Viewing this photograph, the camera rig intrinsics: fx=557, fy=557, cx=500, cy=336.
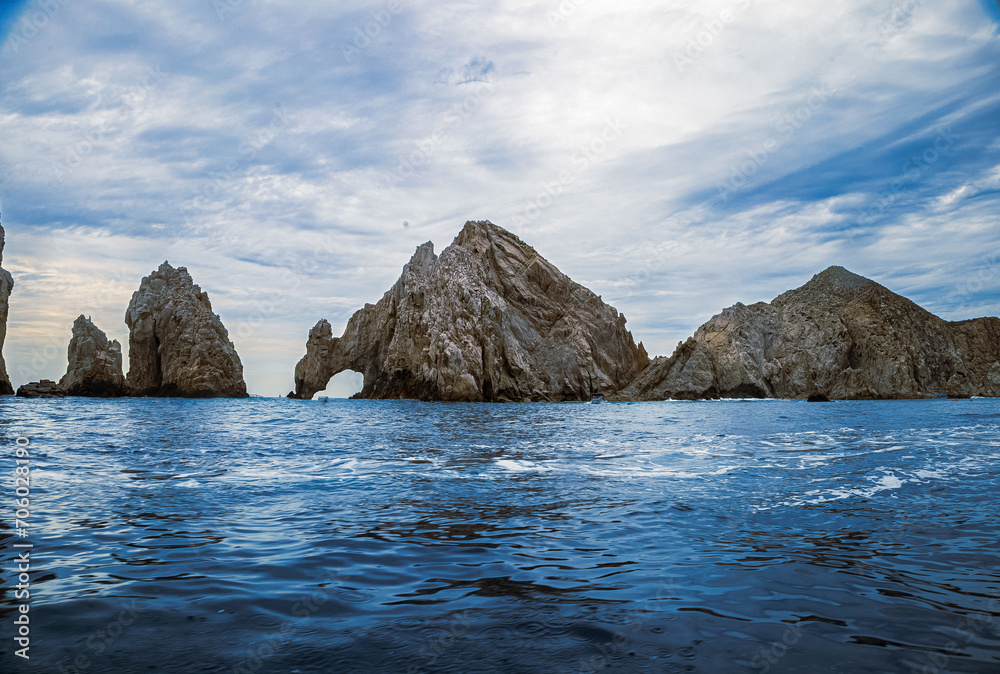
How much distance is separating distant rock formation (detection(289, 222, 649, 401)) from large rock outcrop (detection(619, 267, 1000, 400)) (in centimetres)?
2017

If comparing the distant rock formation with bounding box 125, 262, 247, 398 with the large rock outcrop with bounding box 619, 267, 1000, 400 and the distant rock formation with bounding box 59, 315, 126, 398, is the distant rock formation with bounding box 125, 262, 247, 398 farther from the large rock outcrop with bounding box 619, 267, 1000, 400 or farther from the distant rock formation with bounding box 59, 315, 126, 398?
the large rock outcrop with bounding box 619, 267, 1000, 400

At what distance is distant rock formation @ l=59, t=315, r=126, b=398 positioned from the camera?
10806 centimetres

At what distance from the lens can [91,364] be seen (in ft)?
358

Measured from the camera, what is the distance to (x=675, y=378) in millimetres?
144625

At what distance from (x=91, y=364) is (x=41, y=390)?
903cm

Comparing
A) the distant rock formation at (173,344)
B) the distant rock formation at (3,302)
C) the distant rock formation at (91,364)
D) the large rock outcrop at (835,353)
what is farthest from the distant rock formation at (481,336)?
the distant rock formation at (3,302)

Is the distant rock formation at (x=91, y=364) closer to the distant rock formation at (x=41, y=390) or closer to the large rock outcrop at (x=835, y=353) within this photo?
the distant rock formation at (x=41, y=390)

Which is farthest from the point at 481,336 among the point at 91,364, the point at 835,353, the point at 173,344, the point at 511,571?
the point at 835,353

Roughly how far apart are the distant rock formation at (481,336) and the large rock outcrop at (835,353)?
20166 millimetres

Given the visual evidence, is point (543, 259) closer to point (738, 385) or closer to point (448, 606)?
point (738, 385)

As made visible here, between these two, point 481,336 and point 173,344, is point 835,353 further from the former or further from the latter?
point 173,344

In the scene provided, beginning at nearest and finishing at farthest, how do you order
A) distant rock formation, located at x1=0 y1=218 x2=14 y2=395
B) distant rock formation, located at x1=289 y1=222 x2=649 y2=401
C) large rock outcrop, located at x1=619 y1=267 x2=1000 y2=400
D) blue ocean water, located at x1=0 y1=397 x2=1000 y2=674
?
blue ocean water, located at x1=0 y1=397 x2=1000 y2=674, distant rock formation, located at x1=0 y1=218 x2=14 y2=395, distant rock formation, located at x1=289 y1=222 x2=649 y2=401, large rock outcrop, located at x1=619 y1=267 x2=1000 y2=400

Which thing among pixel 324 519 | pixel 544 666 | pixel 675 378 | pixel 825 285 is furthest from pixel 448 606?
pixel 825 285

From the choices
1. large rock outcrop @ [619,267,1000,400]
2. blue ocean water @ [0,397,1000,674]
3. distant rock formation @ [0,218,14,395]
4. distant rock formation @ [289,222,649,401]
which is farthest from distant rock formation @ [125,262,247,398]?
blue ocean water @ [0,397,1000,674]
